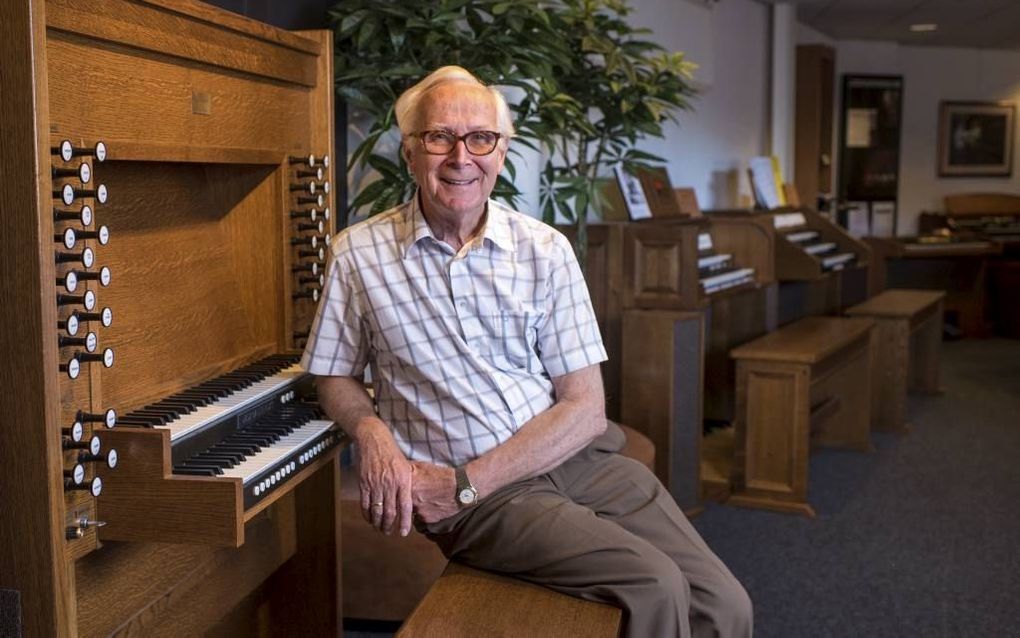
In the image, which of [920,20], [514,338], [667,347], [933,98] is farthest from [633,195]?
[933,98]

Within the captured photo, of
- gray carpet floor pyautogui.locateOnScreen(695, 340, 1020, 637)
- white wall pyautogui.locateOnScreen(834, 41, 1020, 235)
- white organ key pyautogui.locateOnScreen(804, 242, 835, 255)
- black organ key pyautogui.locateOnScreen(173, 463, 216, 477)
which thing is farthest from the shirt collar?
white wall pyautogui.locateOnScreen(834, 41, 1020, 235)

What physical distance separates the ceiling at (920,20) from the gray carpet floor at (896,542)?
3715mm

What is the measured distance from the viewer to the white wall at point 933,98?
10.5 m

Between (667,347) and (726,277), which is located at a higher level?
(726,277)

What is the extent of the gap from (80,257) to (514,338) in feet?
2.71

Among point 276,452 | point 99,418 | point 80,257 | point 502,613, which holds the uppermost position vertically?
point 80,257

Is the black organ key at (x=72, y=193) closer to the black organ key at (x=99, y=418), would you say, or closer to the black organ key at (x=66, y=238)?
the black organ key at (x=66, y=238)

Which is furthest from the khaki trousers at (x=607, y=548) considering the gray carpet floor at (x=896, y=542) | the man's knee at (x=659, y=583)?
the gray carpet floor at (x=896, y=542)

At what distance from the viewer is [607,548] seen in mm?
1948

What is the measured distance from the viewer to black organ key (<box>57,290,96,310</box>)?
155cm

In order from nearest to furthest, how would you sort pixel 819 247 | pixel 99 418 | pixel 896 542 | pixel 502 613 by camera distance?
pixel 99 418 → pixel 502 613 → pixel 896 542 → pixel 819 247

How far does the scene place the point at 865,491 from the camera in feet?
14.5

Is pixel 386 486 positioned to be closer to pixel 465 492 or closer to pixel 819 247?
pixel 465 492

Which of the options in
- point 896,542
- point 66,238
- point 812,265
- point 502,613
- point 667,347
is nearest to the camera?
point 66,238
